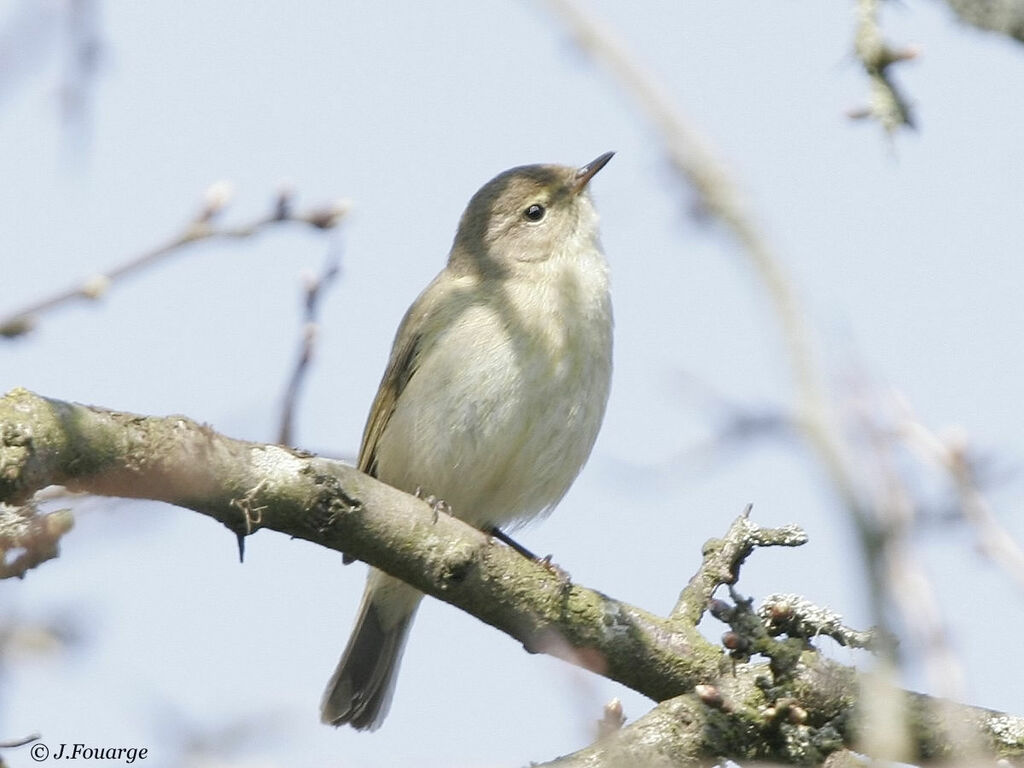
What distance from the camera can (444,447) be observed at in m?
5.91

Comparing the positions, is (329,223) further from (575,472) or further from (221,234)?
(575,472)

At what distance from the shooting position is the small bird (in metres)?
5.90

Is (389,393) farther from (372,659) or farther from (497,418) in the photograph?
(372,659)

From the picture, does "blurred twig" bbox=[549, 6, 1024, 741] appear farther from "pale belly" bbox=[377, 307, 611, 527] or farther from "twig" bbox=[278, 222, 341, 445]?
"pale belly" bbox=[377, 307, 611, 527]

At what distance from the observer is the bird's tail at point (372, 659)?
6738mm

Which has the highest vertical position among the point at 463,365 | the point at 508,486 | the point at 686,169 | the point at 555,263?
the point at 555,263

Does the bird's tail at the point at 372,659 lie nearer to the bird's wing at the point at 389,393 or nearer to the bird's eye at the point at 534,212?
the bird's wing at the point at 389,393

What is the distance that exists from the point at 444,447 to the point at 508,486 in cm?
37

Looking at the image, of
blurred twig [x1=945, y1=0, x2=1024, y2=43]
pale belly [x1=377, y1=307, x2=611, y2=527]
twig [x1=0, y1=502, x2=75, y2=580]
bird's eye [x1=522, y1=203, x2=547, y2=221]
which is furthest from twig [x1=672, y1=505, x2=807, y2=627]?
bird's eye [x1=522, y1=203, x2=547, y2=221]

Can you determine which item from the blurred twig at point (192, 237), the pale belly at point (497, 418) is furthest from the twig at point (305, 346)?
the pale belly at point (497, 418)

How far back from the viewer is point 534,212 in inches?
280

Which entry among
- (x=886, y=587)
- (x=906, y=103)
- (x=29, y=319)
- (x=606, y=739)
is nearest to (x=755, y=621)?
(x=606, y=739)

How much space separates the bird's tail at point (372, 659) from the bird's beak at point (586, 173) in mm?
2259

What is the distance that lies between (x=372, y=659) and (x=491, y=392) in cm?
178
